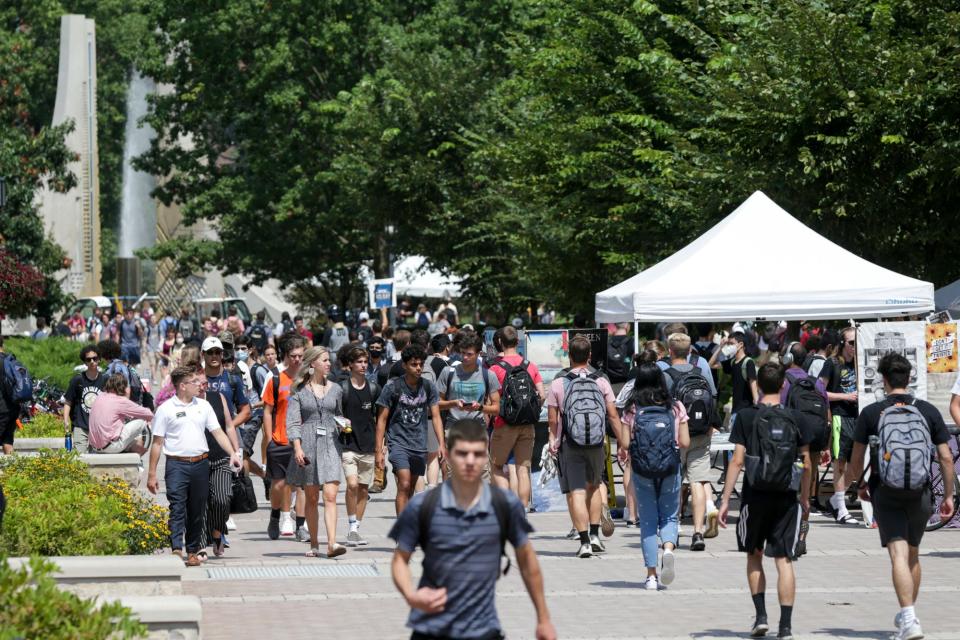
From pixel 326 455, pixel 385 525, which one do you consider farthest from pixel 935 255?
pixel 326 455

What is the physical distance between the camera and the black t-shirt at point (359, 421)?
540 inches

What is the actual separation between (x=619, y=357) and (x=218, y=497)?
695 centimetres

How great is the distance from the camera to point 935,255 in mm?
22781

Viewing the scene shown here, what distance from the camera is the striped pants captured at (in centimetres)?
1266

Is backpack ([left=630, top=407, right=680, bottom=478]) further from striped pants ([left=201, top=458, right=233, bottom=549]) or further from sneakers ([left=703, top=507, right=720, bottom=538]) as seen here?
striped pants ([left=201, top=458, right=233, bottom=549])

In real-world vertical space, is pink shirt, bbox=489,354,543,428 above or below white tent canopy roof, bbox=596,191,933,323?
below

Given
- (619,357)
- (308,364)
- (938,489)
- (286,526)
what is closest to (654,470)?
(308,364)

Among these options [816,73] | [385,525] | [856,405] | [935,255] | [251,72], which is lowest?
[385,525]

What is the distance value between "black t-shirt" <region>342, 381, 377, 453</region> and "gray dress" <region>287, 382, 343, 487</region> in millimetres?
498

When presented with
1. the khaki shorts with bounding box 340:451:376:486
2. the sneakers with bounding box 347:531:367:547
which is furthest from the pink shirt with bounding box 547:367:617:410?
the sneakers with bounding box 347:531:367:547

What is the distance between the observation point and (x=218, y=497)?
12703 millimetres

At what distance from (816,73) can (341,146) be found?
77.7ft

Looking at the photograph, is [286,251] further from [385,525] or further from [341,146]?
[385,525]

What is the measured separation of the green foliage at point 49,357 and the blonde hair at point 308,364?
11.6 metres
